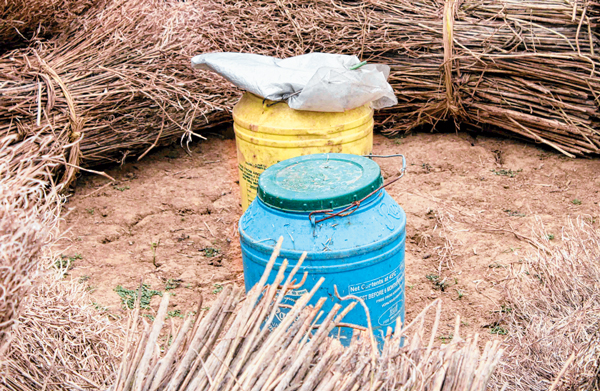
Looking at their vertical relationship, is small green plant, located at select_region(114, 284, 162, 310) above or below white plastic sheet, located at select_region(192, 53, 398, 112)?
below

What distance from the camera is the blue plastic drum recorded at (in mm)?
2521

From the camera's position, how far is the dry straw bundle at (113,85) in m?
4.44

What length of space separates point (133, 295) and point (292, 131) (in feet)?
4.81

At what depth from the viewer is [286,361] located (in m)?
1.79

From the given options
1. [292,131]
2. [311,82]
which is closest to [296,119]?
[292,131]

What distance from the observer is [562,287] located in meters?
2.80

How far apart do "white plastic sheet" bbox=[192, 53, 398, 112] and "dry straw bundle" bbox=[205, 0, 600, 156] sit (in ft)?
6.86

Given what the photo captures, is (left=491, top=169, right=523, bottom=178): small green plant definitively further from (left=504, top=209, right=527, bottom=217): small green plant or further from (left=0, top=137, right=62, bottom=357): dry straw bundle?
(left=0, top=137, right=62, bottom=357): dry straw bundle

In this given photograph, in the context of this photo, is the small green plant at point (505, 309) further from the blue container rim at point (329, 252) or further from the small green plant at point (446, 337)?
the blue container rim at point (329, 252)

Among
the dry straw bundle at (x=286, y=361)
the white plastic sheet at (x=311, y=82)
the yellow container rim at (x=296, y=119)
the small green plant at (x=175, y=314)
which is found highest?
the white plastic sheet at (x=311, y=82)

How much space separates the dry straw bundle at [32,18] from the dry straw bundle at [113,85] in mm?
108

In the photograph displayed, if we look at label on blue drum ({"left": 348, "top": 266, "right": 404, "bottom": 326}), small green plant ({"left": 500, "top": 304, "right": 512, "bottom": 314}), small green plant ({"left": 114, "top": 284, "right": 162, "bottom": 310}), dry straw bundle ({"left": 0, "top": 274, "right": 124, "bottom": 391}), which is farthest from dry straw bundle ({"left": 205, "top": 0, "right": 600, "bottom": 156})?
dry straw bundle ({"left": 0, "top": 274, "right": 124, "bottom": 391})

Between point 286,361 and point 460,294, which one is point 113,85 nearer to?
point 460,294

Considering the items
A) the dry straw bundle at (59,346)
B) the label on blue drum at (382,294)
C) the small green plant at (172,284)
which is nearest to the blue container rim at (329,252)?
the label on blue drum at (382,294)
